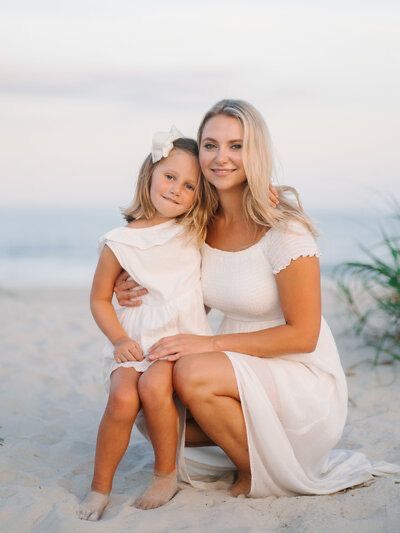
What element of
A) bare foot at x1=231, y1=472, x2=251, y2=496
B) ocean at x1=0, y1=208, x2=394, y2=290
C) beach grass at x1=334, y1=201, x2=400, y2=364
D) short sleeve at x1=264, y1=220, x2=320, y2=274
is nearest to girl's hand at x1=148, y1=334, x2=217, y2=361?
short sleeve at x1=264, y1=220, x2=320, y2=274

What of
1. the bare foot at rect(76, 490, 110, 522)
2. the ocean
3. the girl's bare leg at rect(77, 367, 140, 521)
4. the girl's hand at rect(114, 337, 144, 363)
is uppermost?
the girl's hand at rect(114, 337, 144, 363)

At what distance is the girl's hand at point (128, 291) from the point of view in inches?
125

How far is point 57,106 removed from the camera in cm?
2038

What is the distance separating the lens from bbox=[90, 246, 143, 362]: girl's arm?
3053mm

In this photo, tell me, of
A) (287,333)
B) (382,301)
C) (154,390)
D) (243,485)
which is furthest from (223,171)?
(382,301)

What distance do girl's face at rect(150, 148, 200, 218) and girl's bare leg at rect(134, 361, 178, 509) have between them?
0.70 meters

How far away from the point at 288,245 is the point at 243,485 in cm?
93

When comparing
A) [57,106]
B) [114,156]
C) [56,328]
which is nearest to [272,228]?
[56,328]

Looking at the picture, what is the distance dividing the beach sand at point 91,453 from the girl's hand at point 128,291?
0.74 m

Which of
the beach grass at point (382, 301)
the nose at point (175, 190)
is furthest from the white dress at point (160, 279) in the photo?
the beach grass at point (382, 301)

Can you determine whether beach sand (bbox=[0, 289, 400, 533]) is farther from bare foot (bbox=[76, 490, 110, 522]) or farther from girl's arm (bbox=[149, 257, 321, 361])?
girl's arm (bbox=[149, 257, 321, 361])

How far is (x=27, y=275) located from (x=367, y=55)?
9324 mm

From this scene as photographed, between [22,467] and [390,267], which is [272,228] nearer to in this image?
[22,467]

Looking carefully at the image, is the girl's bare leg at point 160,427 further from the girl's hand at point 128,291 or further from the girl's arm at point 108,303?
the girl's hand at point 128,291
